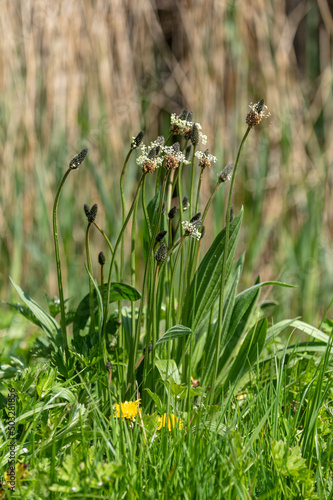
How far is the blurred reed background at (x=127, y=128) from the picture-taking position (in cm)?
321

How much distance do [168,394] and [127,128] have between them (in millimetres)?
2577

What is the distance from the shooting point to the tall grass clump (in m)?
1.02

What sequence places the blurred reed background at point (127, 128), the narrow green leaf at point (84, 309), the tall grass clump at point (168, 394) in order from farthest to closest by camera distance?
the blurred reed background at point (127, 128) < the narrow green leaf at point (84, 309) < the tall grass clump at point (168, 394)

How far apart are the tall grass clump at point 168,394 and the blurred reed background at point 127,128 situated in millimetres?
1542

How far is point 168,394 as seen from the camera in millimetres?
1143

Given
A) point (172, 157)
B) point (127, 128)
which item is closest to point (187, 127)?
point (172, 157)

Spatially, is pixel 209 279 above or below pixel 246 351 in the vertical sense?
above

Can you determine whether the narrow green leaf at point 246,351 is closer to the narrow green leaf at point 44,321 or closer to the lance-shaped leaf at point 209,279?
the lance-shaped leaf at point 209,279

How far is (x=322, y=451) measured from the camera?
121cm

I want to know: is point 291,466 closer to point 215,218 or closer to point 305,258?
point 215,218

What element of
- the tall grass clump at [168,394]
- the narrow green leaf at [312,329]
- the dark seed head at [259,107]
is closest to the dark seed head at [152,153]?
the tall grass clump at [168,394]

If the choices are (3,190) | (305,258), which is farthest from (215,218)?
(3,190)

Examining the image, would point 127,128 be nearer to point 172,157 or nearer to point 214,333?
point 214,333

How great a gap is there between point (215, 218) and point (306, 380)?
1594 mm
